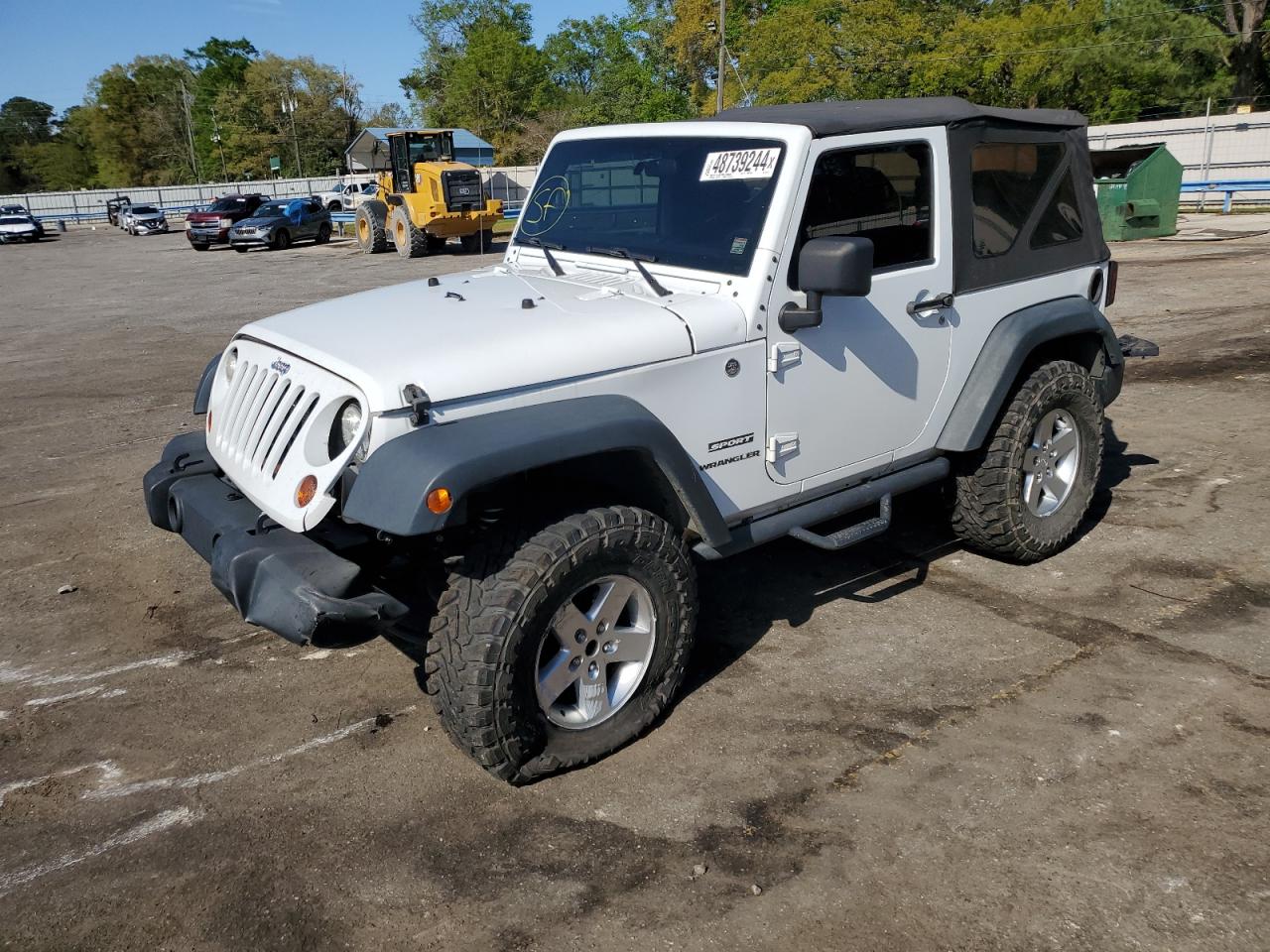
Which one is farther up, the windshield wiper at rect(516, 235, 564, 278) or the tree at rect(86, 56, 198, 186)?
the tree at rect(86, 56, 198, 186)

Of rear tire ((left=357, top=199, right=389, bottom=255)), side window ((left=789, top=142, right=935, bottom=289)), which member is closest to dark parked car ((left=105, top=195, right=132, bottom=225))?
rear tire ((left=357, top=199, right=389, bottom=255))

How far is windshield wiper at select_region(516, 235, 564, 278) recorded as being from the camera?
4.54 m

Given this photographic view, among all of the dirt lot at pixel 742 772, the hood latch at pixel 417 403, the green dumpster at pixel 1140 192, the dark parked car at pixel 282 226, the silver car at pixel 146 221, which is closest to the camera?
the dirt lot at pixel 742 772

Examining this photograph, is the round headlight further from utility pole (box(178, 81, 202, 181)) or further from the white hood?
utility pole (box(178, 81, 202, 181))

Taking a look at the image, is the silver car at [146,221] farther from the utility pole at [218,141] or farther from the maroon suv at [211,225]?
the utility pole at [218,141]

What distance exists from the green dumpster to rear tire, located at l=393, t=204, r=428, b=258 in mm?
15044

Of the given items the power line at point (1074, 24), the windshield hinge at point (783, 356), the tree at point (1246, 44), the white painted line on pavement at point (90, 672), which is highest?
the power line at point (1074, 24)

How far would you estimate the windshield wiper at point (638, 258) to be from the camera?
3.92m

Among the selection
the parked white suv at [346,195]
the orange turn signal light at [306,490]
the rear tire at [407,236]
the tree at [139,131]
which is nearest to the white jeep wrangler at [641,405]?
the orange turn signal light at [306,490]

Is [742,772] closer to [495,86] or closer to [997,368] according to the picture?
[997,368]

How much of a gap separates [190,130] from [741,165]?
97369 mm

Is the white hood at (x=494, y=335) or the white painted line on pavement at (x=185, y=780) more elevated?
the white hood at (x=494, y=335)

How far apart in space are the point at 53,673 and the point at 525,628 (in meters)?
2.46

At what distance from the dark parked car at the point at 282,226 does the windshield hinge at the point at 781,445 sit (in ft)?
99.0
